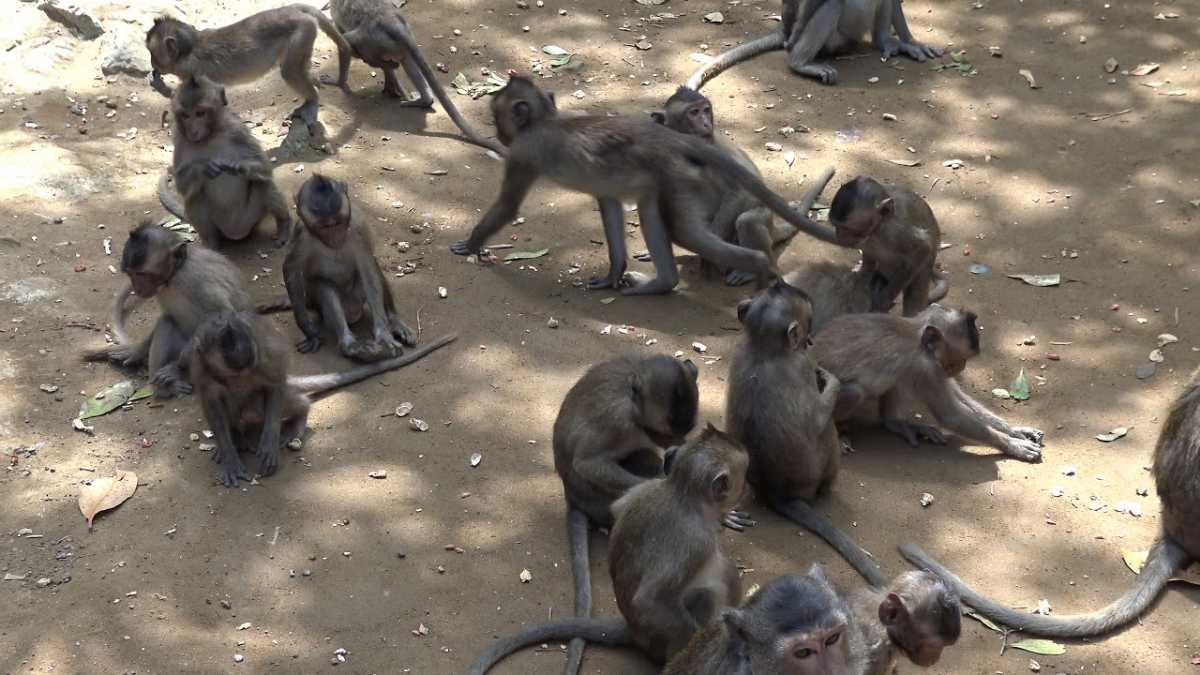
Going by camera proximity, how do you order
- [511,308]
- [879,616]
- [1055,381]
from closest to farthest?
1. [879,616]
2. [1055,381]
3. [511,308]

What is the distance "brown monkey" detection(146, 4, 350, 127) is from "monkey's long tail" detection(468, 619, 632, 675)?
680 cm

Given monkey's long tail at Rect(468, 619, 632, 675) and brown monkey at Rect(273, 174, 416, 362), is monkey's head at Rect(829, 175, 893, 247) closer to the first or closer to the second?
brown monkey at Rect(273, 174, 416, 362)

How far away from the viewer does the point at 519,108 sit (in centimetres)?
1055

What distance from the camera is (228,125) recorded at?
1080 cm

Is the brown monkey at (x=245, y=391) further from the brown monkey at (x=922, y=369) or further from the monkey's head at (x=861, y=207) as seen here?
the monkey's head at (x=861, y=207)

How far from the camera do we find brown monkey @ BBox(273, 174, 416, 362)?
952 centimetres

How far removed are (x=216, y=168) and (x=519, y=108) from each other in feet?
7.92

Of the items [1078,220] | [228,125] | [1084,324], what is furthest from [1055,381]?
[228,125]

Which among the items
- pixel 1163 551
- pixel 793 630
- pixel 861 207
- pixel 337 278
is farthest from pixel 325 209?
pixel 1163 551

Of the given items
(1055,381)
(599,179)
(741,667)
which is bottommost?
(1055,381)

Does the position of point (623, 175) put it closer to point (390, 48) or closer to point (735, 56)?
point (390, 48)

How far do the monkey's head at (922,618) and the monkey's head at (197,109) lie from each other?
686 cm

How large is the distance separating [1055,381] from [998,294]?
1.13 metres

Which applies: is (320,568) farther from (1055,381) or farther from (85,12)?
(85,12)
